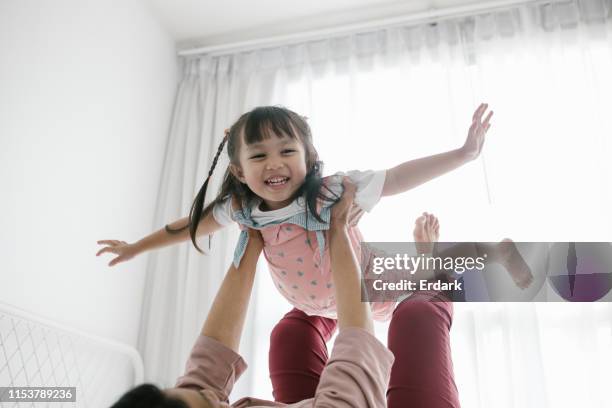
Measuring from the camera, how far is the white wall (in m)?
1.57

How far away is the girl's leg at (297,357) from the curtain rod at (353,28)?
60.7 inches

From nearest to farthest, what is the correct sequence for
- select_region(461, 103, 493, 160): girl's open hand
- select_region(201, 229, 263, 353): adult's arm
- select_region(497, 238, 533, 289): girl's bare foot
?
1. select_region(201, 229, 263, 353): adult's arm
2. select_region(461, 103, 493, 160): girl's open hand
3. select_region(497, 238, 533, 289): girl's bare foot

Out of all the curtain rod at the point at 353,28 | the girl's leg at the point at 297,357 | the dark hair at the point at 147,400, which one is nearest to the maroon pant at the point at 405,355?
the girl's leg at the point at 297,357

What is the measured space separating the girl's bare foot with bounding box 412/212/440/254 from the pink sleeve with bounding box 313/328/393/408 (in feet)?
2.16

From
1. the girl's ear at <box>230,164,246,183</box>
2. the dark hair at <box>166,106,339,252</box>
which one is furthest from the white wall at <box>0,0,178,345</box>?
the girl's ear at <box>230,164,246,183</box>

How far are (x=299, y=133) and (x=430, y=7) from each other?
1.45 m

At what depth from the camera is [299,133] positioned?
125 centimetres

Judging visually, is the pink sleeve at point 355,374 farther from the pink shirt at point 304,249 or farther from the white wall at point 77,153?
the white wall at point 77,153

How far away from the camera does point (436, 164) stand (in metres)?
1.18

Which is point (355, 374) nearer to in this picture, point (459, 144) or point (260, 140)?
point (260, 140)

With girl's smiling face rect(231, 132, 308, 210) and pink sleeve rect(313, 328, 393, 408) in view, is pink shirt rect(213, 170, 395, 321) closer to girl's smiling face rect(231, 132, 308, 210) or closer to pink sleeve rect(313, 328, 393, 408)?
girl's smiling face rect(231, 132, 308, 210)

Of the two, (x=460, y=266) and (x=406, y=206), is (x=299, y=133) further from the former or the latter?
(x=406, y=206)

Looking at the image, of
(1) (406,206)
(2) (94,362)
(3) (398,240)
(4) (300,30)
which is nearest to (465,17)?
(4) (300,30)

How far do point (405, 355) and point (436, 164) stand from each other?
0.45m
